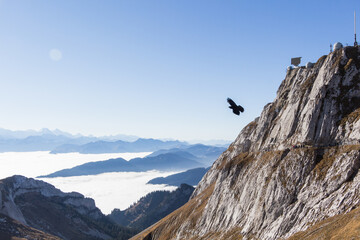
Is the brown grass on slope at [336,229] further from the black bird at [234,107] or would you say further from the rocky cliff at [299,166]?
the black bird at [234,107]

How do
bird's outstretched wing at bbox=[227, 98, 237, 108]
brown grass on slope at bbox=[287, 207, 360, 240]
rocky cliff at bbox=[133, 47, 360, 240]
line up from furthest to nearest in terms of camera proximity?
1. rocky cliff at bbox=[133, 47, 360, 240]
2. brown grass on slope at bbox=[287, 207, 360, 240]
3. bird's outstretched wing at bbox=[227, 98, 237, 108]

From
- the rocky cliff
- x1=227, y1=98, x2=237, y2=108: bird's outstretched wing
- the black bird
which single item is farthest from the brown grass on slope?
x1=227, y1=98, x2=237, y2=108: bird's outstretched wing

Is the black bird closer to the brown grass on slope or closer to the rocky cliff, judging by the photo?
the brown grass on slope

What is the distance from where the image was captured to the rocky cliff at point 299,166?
58719mm

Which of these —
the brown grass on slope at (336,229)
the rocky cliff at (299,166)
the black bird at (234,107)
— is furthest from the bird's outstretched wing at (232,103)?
the rocky cliff at (299,166)

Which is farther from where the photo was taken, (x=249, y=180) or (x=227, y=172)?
(x=227, y=172)

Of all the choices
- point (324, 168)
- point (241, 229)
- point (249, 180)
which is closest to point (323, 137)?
point (324, 168)

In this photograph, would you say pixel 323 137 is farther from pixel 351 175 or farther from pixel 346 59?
pixel 346 59

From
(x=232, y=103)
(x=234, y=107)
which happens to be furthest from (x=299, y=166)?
(x=232, y=103)

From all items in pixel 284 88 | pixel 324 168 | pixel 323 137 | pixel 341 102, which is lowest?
pixel 324 168

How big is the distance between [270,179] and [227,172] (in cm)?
2911

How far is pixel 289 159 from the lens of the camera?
73.4m

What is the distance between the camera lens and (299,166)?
2736 inches

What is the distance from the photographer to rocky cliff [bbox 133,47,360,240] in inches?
2312
